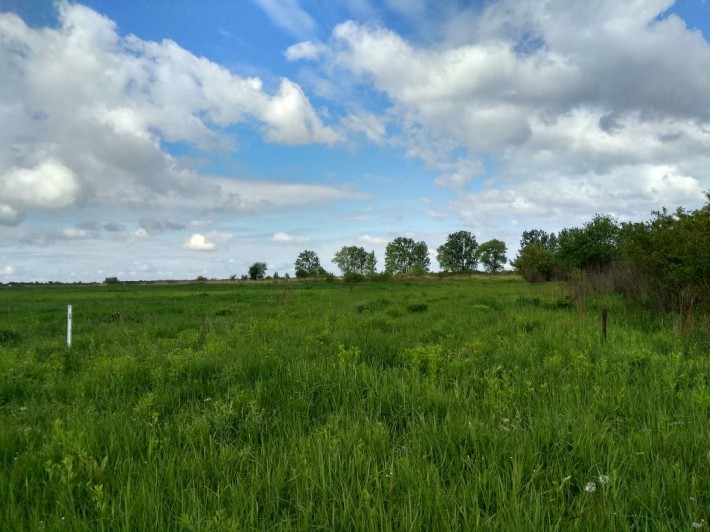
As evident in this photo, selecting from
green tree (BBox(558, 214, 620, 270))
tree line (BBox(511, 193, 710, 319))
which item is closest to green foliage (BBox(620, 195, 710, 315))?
tree line (BBox(511, 193, 710, 319))

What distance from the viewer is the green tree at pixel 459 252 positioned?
144 metres

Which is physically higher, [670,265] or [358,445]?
[670,265]

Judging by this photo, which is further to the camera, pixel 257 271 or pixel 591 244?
pixel 257 271

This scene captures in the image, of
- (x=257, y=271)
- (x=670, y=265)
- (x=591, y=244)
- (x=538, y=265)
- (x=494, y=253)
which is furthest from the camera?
(x=494, y=253)

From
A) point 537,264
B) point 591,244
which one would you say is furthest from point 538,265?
point 591,244

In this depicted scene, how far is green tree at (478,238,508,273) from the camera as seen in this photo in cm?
13388

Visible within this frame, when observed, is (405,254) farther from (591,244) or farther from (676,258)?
(676,258)

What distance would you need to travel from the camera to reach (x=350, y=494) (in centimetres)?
288

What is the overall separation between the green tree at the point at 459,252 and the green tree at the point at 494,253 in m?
6.34

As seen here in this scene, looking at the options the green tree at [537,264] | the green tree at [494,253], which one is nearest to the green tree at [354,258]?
the green tree at [494,253]

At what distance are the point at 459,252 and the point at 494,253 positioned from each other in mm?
14259

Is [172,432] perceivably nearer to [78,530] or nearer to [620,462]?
[78,530]

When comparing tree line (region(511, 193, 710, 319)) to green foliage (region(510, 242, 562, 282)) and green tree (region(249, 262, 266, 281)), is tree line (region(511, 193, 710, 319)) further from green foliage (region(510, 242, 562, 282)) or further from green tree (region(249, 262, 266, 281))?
green tree (region(249, 262, 266, 281))

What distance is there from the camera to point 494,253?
134 meters
